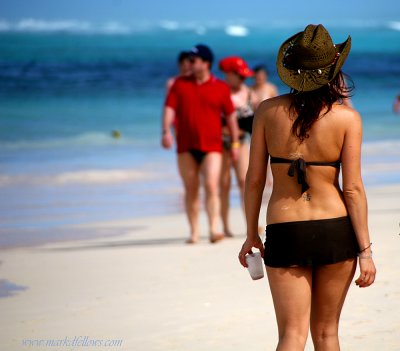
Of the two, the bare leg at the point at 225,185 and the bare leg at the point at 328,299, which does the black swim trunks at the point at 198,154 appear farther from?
the bare leg at the point at 328,299

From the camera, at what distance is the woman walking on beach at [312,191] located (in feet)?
13.2

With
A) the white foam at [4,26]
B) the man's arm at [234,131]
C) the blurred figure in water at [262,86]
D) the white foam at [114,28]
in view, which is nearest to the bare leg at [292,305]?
the man's arm at [234,131]

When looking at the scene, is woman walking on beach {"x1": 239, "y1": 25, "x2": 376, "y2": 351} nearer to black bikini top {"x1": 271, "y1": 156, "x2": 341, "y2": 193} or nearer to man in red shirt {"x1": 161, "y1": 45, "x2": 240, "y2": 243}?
black bikini top {"x1": 271, "y1": 156, "x2": 341, "y2": 193}

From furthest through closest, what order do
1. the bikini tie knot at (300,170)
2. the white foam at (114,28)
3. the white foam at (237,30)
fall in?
1. the white foam at (237,30)
2. the white foam at (114,28)
3. the bikini tie knot at (300,170)

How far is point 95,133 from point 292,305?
1921cm

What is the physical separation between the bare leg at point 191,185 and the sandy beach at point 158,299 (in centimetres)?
18

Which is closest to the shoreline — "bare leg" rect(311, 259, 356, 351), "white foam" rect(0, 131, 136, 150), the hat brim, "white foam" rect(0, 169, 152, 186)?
"white foam" rect(0, 169, 152, 186)

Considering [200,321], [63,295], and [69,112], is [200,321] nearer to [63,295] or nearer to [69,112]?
[63,295]

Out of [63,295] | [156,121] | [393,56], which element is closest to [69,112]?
[156,121]

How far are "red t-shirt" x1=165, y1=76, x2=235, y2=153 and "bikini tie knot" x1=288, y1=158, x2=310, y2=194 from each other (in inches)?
193

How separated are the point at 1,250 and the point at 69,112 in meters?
20.3

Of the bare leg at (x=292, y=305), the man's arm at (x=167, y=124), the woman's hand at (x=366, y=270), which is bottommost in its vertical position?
the man's arm at (x=167, y=124)

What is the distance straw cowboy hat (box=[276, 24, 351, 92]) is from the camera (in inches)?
160

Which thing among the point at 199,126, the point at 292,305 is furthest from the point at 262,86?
the point at 292,305
